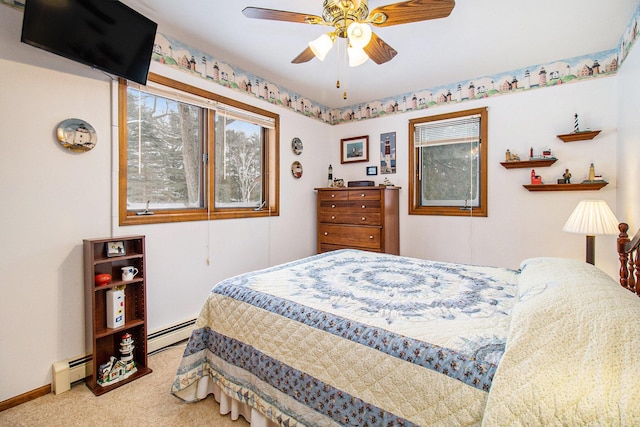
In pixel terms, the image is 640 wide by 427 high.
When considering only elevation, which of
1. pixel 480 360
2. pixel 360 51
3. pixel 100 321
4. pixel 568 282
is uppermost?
pixel 360 51

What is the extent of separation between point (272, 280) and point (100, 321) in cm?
125

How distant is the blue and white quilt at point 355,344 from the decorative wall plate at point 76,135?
4.51 ft

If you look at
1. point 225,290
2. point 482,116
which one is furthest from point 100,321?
point 482,116

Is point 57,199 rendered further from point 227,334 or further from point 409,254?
point 409,254

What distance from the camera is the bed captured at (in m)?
0.81

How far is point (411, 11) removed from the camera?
163cm

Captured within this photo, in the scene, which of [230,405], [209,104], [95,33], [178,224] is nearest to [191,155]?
[209,104]

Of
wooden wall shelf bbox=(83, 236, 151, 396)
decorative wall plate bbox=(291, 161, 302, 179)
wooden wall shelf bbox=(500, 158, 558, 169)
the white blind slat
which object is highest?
the white blind slat

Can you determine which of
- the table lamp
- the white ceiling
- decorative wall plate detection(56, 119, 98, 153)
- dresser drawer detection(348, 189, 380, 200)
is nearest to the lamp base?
the table lamp

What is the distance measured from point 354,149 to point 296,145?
890 millimetres

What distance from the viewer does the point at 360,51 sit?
6.29 ft

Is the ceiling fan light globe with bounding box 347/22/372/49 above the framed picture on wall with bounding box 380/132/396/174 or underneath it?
above

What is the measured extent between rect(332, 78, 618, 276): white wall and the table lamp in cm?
54

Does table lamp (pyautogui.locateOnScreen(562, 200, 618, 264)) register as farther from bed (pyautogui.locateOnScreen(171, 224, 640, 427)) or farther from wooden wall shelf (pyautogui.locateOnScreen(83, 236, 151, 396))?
wooden wall shelf (pyautogui.locateOnScreen(83, 236, 151, 396))
